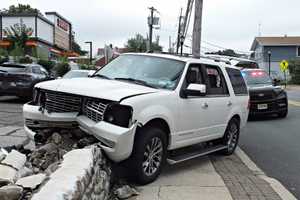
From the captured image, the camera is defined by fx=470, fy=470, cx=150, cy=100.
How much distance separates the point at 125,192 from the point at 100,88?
146 cm

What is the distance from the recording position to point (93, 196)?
191 inches

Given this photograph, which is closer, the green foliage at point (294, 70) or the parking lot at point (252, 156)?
the parking lot at point (252, 156)

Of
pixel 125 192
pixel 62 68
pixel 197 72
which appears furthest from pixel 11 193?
pixel 62 68

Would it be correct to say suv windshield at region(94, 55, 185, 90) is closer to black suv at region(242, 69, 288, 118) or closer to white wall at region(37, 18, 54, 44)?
black suv at region(242, 69, 288, 118)

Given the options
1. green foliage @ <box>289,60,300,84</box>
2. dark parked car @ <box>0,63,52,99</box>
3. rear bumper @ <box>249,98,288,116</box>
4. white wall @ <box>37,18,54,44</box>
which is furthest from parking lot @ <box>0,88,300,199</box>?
green foliage @ <box>289,60,300,84</box>

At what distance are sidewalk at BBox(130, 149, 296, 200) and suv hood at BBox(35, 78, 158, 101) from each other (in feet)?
4.28

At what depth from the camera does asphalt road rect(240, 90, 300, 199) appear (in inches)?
306

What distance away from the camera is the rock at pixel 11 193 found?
4285mm

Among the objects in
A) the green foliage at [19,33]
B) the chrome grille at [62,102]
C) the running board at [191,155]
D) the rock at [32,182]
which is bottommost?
the running board at [191,155]

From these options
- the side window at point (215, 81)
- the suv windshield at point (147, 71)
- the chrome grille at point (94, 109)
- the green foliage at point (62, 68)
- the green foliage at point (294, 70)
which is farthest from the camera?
the green foliage at point (294, 70)

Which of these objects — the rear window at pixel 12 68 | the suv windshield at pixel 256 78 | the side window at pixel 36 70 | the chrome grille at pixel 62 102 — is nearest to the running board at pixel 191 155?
the chrome grille at pixel 62 102

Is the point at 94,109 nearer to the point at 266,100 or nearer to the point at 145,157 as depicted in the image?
the point at 145,157

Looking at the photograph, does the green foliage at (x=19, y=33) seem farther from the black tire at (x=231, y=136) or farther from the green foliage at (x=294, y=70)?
the black tire at (x=231, y=136)

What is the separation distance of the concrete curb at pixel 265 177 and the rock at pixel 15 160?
3429mm
